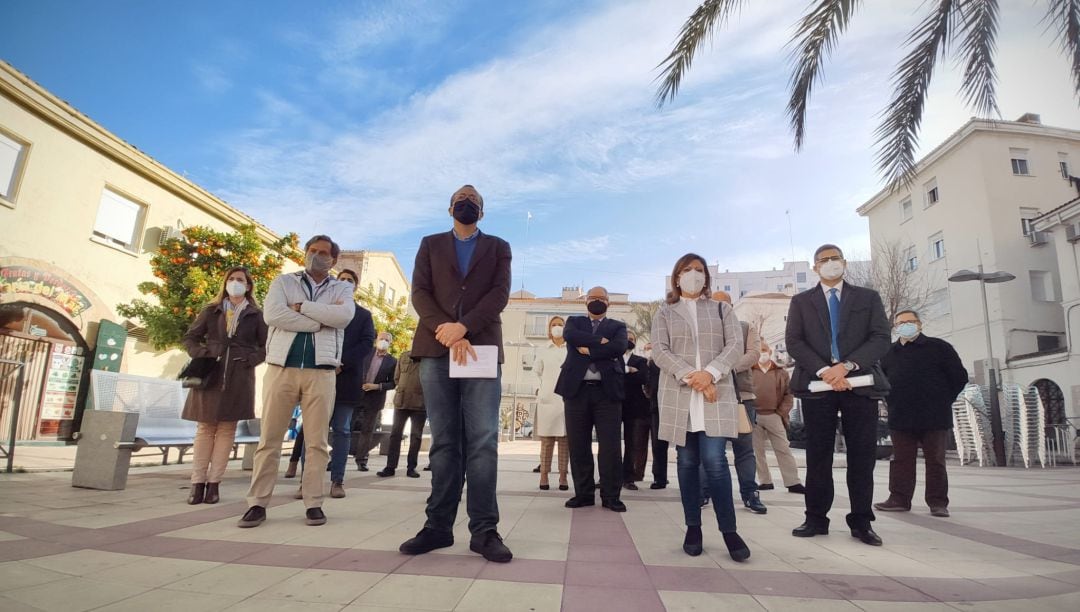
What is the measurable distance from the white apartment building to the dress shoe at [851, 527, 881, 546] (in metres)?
21.8

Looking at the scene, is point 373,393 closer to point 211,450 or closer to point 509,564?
point 211,450

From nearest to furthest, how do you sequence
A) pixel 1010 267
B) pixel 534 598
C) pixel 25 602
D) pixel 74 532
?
1. pixel 25 602
2. pixel 534 598
3. pixel 74 532
4. pixel 1010 267

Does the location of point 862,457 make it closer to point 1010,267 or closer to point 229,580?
point 229,580

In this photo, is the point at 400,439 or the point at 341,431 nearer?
the point at 341,431

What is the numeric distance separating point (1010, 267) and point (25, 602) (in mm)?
29999

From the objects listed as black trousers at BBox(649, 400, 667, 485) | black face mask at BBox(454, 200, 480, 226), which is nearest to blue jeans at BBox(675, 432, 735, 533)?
black face mask at BBox(454, 200, 480, 226)

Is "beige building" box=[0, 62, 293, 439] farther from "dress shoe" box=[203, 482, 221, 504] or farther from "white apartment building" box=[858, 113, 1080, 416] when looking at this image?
"white apartment building" box=[858, 113, 1080, 416]

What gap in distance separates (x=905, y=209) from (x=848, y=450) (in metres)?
30.1

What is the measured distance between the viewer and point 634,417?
6719mm

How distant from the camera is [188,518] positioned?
3.88 meters

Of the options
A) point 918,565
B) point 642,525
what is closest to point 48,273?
point 642,525

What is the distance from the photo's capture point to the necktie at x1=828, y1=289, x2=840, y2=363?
4.13m

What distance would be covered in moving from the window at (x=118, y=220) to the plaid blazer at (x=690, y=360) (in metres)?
15.6

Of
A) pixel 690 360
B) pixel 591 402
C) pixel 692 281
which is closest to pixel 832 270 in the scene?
pixel 692 281
